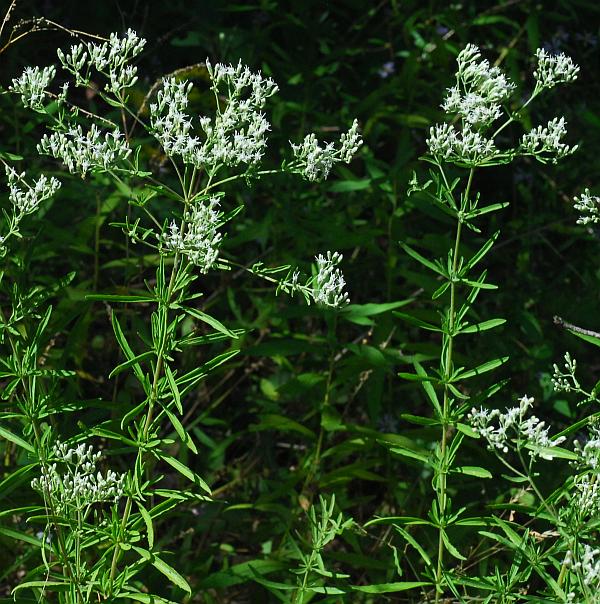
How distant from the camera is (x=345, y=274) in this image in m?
4.20

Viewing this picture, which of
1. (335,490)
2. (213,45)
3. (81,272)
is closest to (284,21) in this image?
(213,45)

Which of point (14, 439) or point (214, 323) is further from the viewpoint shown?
point (14, 439)

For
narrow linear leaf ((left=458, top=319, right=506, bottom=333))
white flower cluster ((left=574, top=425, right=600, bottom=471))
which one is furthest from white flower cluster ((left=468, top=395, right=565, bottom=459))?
narrow linear leaf ((left=458, top=319, right=506, bottom=333))

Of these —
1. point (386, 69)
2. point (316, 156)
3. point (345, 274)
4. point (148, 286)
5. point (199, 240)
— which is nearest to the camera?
point (199, 240)

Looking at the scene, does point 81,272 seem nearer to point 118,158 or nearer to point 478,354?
point 478,354

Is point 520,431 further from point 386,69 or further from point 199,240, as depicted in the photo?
point 386,69

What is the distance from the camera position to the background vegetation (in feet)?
11.3

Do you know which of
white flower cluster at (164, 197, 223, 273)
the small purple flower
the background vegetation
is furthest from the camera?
the small purple flower

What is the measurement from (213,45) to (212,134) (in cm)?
258

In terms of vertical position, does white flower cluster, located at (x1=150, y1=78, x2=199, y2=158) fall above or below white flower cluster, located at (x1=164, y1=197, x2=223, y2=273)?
above

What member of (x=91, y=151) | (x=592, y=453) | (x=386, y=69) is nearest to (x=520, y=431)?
Answer: (x=592, y=453)

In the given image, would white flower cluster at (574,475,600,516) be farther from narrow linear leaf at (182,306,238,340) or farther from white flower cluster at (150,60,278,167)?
white flower cluster at (150,60,278,167)

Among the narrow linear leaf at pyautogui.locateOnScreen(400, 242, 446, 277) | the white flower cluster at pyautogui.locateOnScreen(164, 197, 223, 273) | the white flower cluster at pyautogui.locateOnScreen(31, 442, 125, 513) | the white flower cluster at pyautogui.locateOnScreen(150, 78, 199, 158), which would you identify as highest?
the white flower cluster at pyautogui.locateOnScreen(150, 78, 199, 158)

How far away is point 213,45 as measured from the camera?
4.80 m
